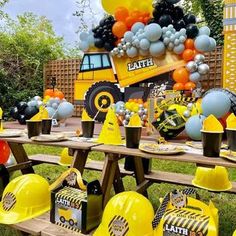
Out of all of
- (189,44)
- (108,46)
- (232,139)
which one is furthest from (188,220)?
(108,46)

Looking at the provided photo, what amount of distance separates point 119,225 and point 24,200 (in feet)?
1.76

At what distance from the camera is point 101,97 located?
468 centimetres

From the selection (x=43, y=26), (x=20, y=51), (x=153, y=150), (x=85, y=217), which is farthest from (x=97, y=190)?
(x=43, y=26)

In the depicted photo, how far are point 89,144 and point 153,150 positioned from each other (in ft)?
1.11

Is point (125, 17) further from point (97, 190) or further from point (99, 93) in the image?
point (97, 190)

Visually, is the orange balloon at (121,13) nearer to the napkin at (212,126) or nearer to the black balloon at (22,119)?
the black balloon at (22,119)

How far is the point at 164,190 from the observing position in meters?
2.46

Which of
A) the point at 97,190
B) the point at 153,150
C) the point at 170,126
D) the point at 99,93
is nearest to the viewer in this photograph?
the point at 153,150

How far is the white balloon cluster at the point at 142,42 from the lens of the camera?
4.14 metres

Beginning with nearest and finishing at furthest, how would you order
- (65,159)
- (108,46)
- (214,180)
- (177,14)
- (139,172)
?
(214,180) < (139,172) < (65,159) < (177,14) < (108,46)

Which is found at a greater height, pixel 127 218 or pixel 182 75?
pixel 182 75

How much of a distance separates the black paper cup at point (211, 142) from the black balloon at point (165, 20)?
11.0 ft

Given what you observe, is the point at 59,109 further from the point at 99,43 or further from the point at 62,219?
→ the point at 62,219

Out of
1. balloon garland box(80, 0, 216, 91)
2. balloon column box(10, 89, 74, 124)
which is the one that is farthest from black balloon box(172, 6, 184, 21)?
balloon column box(10, 89, 74, 124)
